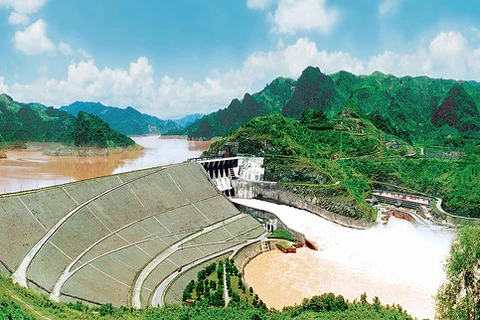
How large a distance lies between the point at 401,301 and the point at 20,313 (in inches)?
1147

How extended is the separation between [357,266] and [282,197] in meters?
20.8

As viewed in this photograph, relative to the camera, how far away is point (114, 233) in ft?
130

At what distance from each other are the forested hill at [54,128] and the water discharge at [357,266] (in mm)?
102230

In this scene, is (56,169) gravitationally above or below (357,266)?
above

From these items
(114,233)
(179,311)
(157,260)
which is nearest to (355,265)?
(157,260)

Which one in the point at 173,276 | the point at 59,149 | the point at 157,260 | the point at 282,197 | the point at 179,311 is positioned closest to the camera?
the point at 179,311

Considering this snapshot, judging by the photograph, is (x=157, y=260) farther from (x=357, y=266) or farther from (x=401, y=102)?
(x=401, y=102)

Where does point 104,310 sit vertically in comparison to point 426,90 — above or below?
below

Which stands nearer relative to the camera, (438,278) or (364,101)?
(438,278)

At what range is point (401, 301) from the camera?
34594 millimetres

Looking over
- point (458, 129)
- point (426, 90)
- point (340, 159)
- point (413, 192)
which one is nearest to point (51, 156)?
point (340, 159)

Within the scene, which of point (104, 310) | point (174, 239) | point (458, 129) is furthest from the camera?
point (458, 129)

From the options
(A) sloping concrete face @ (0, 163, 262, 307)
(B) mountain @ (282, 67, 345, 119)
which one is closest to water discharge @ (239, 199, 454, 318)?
(A) sloping concrete face @ (0, 163, 262, 307)

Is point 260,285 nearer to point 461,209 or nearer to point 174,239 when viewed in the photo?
point 174,239
